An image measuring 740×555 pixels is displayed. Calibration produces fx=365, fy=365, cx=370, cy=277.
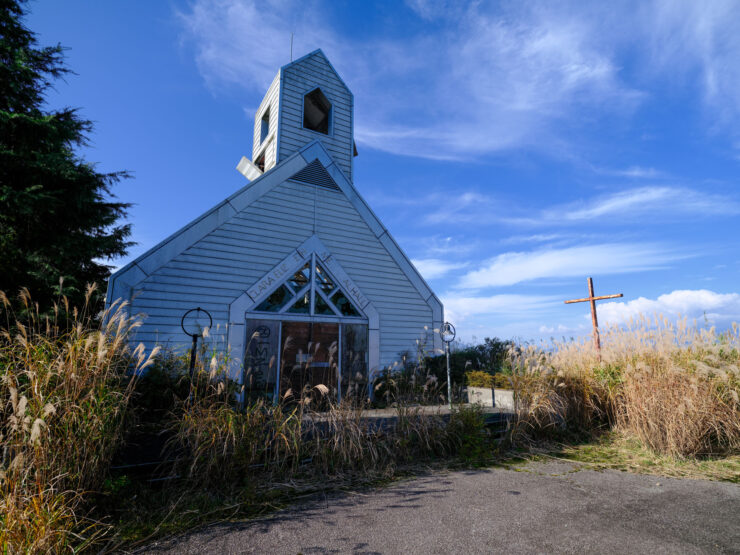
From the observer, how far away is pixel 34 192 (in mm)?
9242

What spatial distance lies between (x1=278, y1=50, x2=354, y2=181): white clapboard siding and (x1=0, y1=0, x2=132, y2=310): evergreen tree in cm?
558

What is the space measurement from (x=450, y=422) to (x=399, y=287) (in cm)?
569

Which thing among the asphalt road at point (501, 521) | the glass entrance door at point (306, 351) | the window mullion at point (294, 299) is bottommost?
the asphalt road at point (501, 521)

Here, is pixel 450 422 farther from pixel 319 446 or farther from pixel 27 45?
pixel 27 45

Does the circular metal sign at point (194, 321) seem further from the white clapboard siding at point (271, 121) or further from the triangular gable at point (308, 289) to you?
the white clapboard siding at point (271, 121)

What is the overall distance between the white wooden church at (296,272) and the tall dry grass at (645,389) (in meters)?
3.58

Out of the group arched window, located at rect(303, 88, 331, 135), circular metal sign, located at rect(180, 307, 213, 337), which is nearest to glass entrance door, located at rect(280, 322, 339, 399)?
circular metal sign, located at rect(180, 307, 213, 337)

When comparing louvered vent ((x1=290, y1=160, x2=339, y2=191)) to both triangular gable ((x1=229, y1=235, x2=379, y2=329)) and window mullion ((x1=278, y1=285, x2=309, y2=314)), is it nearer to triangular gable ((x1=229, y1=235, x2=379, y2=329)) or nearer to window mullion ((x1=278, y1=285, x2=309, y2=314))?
triangular gable ((x1=229, y1=235, x2=379, y2=329))

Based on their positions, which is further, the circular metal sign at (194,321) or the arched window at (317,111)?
the arched window at (317,111)

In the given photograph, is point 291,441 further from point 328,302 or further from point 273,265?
point 273,265

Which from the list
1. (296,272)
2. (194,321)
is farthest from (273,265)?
(194,321)

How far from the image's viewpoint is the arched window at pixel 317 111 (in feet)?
40.2

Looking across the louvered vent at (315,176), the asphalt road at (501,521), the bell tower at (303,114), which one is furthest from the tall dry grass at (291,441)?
the bell tower at (303,114)

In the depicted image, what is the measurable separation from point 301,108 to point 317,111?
1.85 metres
